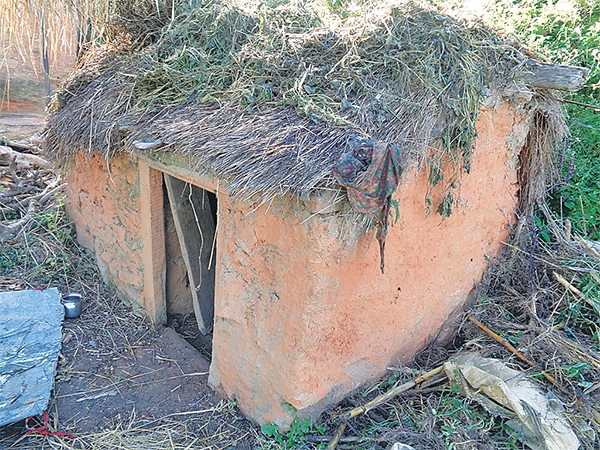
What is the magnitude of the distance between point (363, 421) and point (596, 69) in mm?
4583

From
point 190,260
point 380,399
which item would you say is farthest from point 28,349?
point 380,399

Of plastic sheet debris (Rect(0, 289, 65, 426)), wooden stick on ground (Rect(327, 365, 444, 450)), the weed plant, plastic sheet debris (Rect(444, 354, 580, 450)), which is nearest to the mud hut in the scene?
wooden stick on ground (Rect(327, 365, 444, 450))

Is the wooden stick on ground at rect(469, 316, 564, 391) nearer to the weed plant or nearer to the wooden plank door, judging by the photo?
the wooden plank door

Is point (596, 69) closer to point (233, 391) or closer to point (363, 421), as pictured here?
point (363, 421)

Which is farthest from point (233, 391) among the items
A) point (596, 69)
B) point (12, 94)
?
point (12, 94)

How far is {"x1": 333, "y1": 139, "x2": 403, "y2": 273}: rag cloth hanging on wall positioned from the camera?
2830mm

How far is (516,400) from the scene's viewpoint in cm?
341

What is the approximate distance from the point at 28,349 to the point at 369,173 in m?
3.64

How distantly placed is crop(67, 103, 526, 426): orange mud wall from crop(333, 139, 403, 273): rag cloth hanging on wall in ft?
0.85

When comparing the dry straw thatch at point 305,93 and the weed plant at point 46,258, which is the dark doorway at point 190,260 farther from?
the weed plant at point 46,258

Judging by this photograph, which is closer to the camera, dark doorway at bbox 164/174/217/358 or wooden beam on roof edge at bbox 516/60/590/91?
wooden beam on roof edge at bbox 516/60/590/91

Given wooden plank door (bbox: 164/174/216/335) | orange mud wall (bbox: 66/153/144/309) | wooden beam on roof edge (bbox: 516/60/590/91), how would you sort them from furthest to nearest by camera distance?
orange mud wall (bbox: 66/153/144/309), wooden plank door (bbox: 164/174/216/335), wooden beam on roof edge (bbox: 516/60/590/91)

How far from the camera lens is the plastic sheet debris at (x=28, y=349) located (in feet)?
12.6

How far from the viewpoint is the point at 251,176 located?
3.12 m
